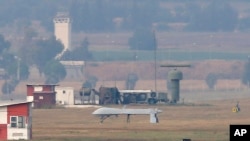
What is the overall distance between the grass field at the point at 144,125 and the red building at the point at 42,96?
6297 millimetres

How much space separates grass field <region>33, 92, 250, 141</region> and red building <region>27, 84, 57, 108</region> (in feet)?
20.7

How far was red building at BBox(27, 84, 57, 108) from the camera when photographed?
130000 millimetres

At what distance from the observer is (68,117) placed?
110m

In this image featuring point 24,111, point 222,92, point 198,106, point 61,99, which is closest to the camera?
point 24,111

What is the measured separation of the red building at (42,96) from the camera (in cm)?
13000

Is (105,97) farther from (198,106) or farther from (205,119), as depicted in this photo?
(205,119)

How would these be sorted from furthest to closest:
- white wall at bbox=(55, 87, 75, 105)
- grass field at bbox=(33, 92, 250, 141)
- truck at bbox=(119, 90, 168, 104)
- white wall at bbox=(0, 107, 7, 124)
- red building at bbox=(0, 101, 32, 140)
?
truck at bbox=(119, 90, 168, 104)
white wall at bbox=(55, 87, 75, 105)
grass field at bbox=(33, 92, 250, 141)
white wall at bbox=(0, 107, 7, 124)
red building at bbox=(0, 101, 32, 140)

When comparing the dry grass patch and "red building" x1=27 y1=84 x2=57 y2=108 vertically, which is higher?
"red building" x1=27 y1=84 x2=57 y2=108

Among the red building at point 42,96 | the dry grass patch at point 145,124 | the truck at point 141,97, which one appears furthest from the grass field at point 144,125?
the truck at point 141,97

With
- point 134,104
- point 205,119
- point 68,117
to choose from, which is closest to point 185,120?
point 205,119

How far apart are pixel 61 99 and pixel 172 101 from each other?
1176 centimetres

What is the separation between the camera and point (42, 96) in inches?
5192

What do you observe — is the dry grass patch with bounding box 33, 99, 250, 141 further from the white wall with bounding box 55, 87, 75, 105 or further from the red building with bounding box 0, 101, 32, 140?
the white wall with bounding box 55, 87, 75, 105

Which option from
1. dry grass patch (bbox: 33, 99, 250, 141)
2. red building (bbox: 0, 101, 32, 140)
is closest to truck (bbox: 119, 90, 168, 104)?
dry grass patch (bbox: 33, 99, 250, 141)
